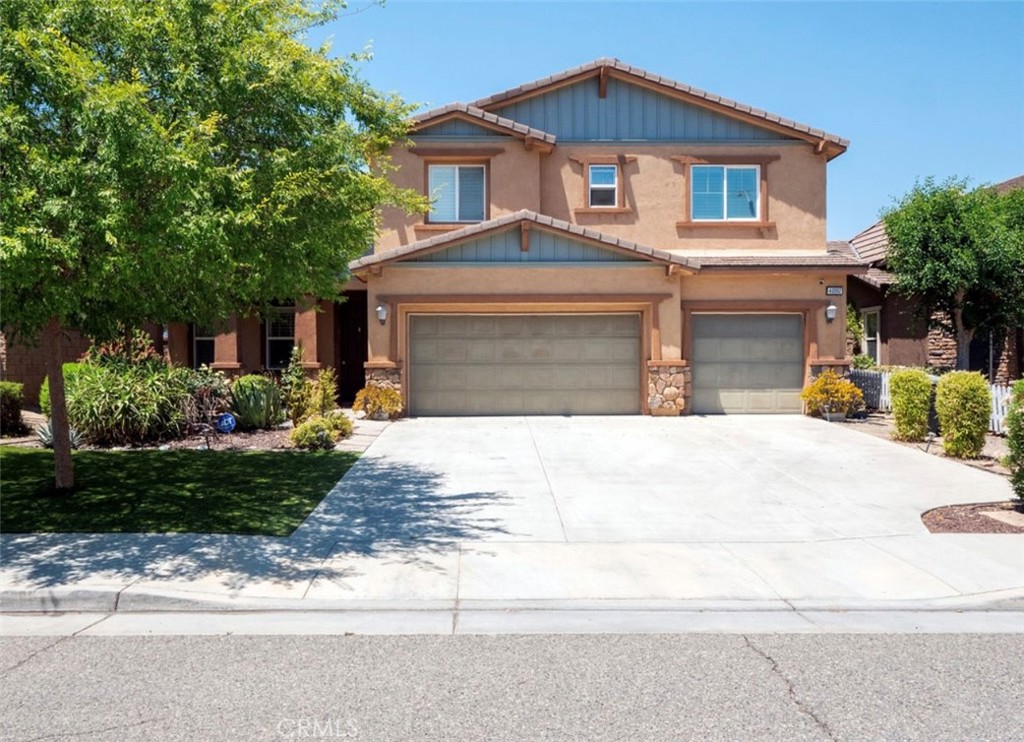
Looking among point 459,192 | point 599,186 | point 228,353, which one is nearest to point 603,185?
point 599,186

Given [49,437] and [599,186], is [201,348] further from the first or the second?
[599,186]

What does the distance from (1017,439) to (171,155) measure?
31.7ft

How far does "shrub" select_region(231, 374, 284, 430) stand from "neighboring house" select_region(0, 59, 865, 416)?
→ 1613 mm

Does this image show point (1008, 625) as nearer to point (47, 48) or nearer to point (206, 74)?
point (206, 74)

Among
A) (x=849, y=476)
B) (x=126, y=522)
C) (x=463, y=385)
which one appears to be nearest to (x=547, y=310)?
(x=463, y=385)

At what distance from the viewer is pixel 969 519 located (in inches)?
364

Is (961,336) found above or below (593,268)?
below

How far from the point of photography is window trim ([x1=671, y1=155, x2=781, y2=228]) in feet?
65.0

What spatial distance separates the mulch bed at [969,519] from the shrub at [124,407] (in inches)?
484

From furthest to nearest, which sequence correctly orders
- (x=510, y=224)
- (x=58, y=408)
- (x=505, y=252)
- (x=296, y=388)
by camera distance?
1. (x=505, y=252)
2. (x=510, y=224)
3. (x=296, y=388)
4. (x=58, y=408)

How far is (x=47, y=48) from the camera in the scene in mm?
7078

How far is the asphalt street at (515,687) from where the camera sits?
432 cm

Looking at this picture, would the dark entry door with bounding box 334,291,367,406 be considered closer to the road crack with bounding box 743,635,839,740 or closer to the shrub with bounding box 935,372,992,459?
the shrub with bounding box 935,372,992,459

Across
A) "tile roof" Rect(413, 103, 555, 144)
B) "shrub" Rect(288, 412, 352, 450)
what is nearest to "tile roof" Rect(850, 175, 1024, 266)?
"tile roof" Rect(413, 103, 555, 144)
